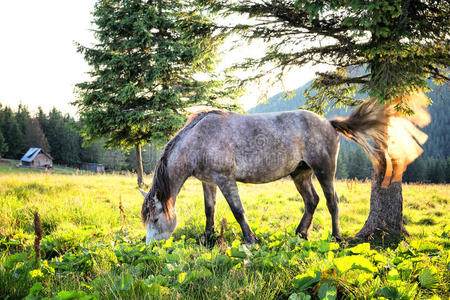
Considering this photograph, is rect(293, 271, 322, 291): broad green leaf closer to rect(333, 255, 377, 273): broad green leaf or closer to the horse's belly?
rect(333, 255, 377, 273): broad green leaf

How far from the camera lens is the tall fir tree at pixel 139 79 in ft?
37.4

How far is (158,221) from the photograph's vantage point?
12.4 feet

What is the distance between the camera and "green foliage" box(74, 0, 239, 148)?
37.4 feet

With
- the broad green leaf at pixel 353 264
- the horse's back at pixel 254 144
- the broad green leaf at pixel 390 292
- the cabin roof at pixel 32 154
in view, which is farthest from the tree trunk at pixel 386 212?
the cabin roof at pixel 32 154

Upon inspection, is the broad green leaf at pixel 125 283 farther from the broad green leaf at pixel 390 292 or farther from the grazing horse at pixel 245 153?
the grazing horse at pixel 245 153

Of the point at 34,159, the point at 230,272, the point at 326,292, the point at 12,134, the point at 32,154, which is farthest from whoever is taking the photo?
the point at 12,134

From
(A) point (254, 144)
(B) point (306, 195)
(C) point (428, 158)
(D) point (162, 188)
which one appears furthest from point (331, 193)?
(C) point (428, 158)

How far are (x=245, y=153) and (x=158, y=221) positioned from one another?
1725 millimetres

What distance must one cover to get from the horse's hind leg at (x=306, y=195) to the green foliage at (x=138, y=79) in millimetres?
7341

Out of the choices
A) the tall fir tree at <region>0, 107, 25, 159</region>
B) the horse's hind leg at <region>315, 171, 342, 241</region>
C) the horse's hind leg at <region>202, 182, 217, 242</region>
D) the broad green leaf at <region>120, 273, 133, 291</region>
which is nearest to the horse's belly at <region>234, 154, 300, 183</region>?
the horse's hind leg at <region>315, 171, 342, 241</region>

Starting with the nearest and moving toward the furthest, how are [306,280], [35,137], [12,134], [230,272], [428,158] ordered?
[306,280] → [230,272] → [35,137] → [12,134] → [428,158]

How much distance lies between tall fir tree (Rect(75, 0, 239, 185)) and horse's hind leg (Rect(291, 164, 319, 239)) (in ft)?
24.0

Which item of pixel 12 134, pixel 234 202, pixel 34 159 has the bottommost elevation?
pixel 34 159

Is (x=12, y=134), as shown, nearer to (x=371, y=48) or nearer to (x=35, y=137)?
Answer: (x=35, y=137)
